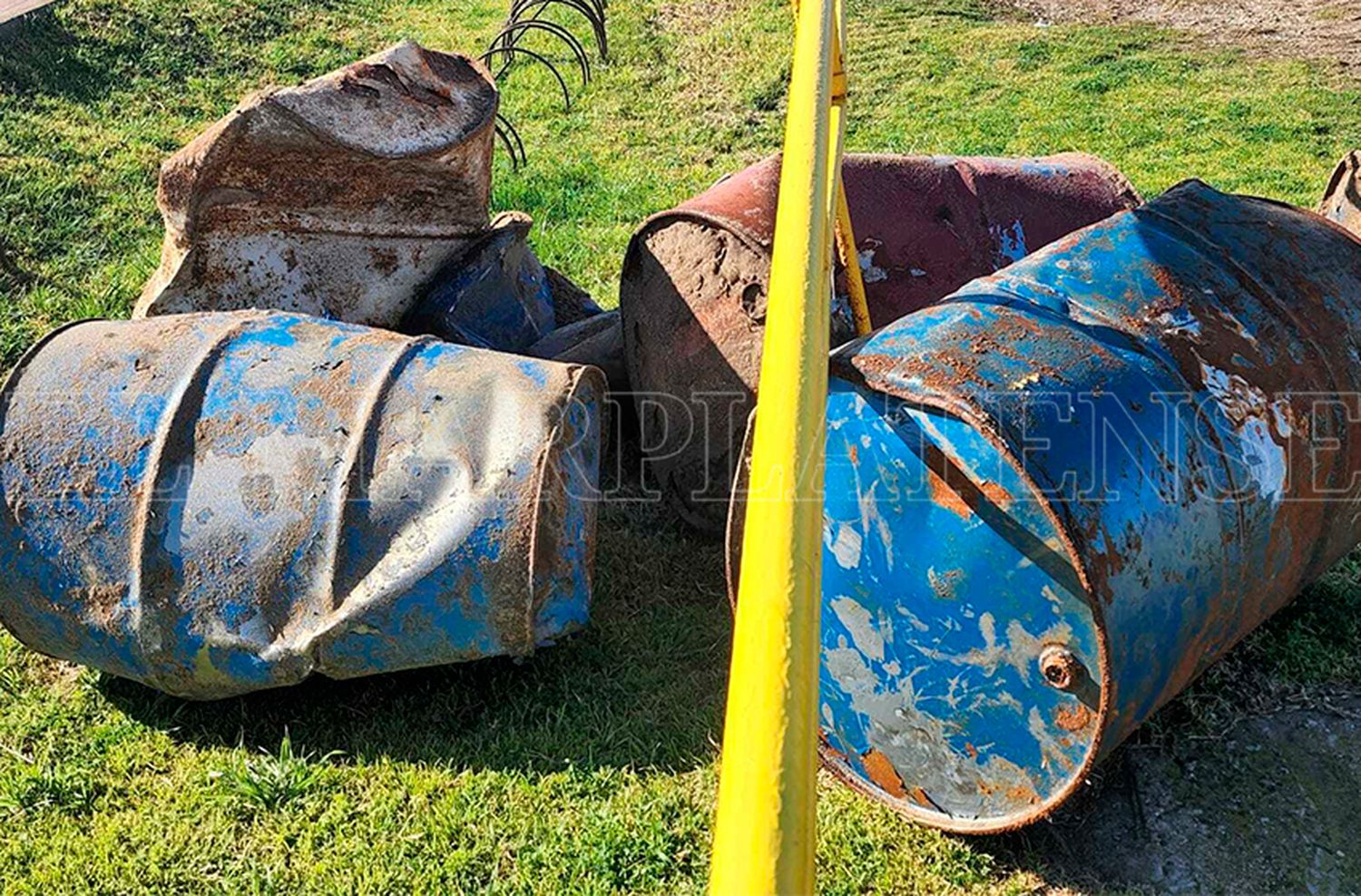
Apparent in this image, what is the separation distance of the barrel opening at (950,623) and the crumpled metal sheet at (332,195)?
1.98m

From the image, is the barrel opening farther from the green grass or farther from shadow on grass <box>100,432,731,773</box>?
shadow on grass <box>100,432,731,773</box>

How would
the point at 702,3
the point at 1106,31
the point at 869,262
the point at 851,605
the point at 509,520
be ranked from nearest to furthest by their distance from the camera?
the point at 851,605, the point at 509,520, the point at 869,262, the point at 1106,31, the point at 702,3

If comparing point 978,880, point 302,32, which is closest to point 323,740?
point 978,880

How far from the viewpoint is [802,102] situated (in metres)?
2.55

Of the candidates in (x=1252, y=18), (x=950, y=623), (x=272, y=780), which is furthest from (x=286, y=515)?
(x=1252, y=18)

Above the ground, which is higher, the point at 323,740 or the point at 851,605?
the point at 851,605

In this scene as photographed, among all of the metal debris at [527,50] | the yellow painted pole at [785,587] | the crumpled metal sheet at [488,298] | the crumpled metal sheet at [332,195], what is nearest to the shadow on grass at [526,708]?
the crumpled metal sheet at [488,298]

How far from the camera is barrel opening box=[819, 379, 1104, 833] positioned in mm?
2555

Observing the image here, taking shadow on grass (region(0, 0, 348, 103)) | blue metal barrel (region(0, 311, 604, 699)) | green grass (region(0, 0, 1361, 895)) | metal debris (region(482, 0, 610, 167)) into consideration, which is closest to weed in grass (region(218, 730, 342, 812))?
green grass (region(0, 0, 1361, 895))

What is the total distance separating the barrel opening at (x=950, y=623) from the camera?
2.55 m

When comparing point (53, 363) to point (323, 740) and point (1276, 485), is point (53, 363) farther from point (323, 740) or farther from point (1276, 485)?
point (1276, 485)

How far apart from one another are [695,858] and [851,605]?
2.29ft

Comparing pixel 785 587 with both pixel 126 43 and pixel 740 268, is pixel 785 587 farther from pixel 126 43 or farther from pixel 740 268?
pixel 126 43

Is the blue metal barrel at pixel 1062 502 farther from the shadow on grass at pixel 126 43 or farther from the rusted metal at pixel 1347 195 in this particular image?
the shadow on grass at pixel 126 43
